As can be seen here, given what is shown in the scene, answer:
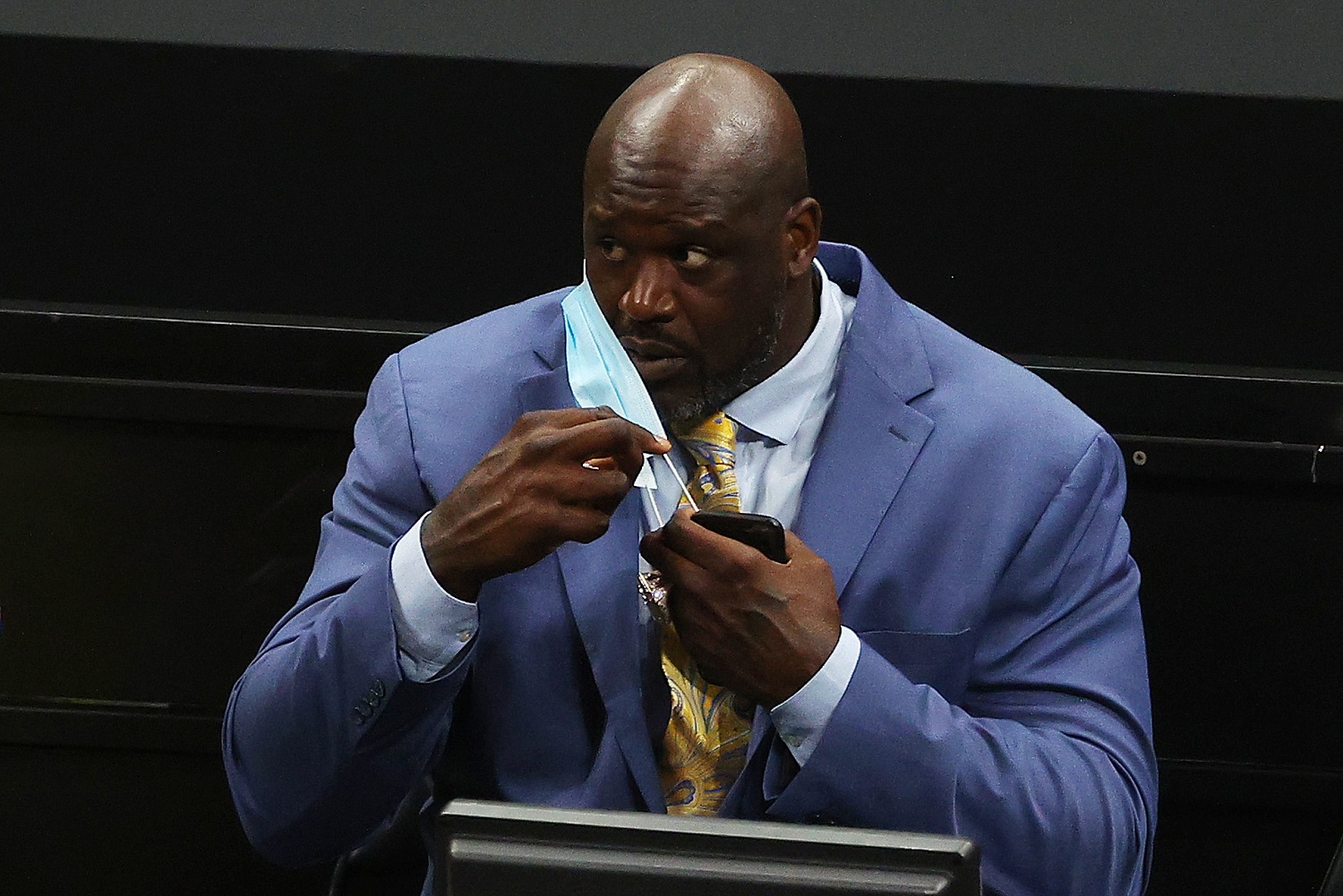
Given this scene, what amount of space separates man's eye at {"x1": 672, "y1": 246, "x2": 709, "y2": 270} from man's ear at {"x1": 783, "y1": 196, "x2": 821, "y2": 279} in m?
0.12

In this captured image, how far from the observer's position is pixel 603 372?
2.02 meters

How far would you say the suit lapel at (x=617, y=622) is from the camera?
6.48 feet

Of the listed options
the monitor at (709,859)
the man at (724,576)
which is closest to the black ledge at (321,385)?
the man at (724,576)

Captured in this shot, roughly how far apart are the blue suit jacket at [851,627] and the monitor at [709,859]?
74 cm

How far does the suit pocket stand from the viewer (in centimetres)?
200

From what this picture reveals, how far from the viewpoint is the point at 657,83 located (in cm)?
199

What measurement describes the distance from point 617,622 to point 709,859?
883mm

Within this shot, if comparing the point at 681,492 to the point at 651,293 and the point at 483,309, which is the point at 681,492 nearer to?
the point at 651,293

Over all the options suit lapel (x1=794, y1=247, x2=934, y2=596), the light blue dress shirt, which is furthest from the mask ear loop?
suit lapel (x1=794, y1=247, x2=934, y2=596)

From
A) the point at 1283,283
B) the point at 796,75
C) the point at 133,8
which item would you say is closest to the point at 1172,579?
the point at 1283,283

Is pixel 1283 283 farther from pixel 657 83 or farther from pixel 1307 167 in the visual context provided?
pixel 657 83

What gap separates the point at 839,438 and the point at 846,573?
0.14m

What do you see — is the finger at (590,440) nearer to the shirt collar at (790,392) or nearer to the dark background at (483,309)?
the shirt collar at (790,392)

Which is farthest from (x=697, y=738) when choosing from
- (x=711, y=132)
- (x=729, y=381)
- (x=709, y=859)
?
(x=709, y=859)
